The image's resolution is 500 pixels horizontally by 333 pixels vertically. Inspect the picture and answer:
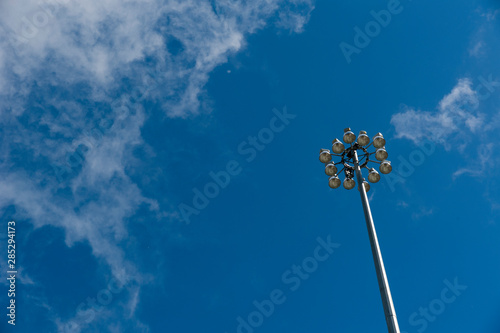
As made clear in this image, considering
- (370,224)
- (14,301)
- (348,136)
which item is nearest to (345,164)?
(348,136)

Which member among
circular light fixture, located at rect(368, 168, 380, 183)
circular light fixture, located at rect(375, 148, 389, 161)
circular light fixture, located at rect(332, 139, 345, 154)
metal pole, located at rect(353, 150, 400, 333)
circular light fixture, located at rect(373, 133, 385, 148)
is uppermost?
circular light fixture, located at rect(332, 139, 345, 154)

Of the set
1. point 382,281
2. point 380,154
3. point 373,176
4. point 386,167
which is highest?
point 380,154

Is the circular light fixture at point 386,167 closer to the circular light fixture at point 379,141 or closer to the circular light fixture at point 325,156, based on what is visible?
the circular light fixture at point 379,141

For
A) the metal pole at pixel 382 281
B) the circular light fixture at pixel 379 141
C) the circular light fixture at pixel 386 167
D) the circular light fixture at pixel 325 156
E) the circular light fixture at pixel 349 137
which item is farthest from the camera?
the circular light fixture at pixel 325 156

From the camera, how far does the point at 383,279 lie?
7422 mm

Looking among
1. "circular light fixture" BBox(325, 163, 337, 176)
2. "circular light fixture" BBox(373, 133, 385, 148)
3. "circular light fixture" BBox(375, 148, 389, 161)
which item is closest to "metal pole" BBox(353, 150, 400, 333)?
"circular light fixture" BBox(325, 163, 337, 176)

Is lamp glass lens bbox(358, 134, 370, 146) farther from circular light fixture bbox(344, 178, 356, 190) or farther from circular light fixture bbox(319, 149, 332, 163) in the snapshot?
circular light fixture bbox(344, 178, 356, 190)

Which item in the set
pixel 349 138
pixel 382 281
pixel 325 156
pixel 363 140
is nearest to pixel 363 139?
pixel 363 140

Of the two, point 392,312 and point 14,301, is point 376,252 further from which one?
point 14,301

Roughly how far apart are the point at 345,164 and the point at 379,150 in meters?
0.93

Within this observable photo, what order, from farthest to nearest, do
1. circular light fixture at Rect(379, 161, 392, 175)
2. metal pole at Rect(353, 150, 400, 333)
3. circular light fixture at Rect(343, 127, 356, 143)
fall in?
circular light fixture at Rect(343, 127, 356, 143), circular light fixture at Rect(379, 161, 392, 175), metal pole at Rect(353, 150, 400, 333)

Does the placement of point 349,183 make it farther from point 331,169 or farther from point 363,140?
point 363,140

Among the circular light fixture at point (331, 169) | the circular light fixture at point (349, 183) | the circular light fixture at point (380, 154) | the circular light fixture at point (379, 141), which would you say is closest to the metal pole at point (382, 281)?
the circular light fixture at point (349, 183)

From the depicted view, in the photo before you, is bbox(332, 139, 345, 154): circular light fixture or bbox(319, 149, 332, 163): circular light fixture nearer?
bbox(332, 139, 345, 154): circular light fixture
